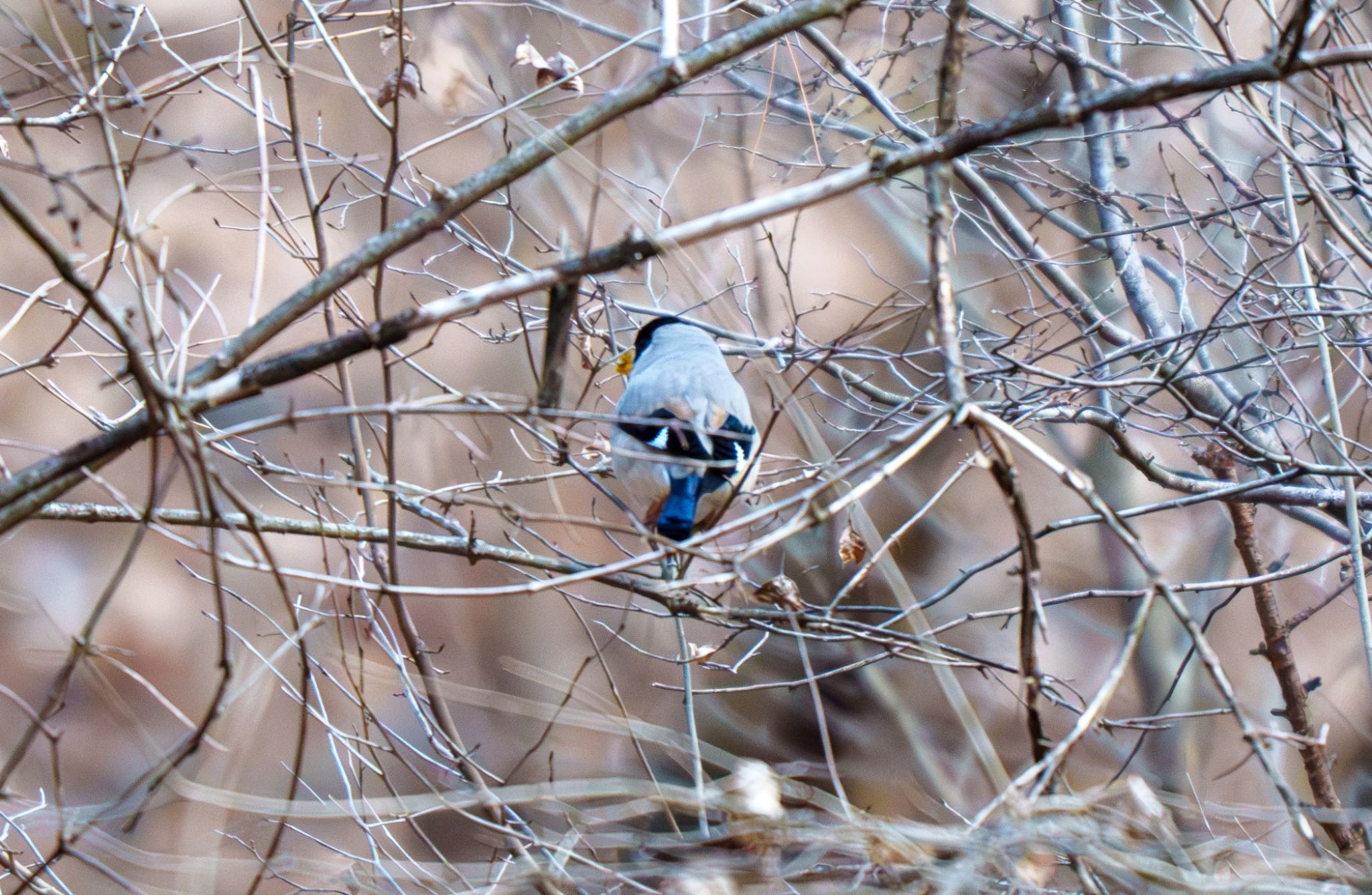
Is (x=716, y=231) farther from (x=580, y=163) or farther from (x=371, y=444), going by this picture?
(x=371, y=444)

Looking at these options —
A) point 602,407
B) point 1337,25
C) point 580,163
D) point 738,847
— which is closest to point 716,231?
point 580,163

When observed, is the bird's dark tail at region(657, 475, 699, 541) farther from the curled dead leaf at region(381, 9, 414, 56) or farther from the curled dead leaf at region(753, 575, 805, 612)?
the curled dead leaf at region(381, 9, 414, 56)

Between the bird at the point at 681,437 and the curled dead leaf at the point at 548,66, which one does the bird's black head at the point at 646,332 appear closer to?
the bird at the point at 681,437

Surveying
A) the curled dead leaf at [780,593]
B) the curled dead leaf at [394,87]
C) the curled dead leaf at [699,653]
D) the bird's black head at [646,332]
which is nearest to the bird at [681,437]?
the bird's black head at [646,332]

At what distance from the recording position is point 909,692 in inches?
215

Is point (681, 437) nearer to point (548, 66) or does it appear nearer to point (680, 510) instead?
point (680, 510)

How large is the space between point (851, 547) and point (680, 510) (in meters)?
0.47

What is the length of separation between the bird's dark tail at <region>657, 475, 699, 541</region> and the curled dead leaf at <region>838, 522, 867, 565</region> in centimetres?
42

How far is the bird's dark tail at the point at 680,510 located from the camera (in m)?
2.53

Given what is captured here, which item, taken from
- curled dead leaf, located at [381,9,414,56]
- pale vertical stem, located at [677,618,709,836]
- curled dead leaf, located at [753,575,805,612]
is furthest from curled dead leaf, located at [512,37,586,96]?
pale vertical stem, located at [677,618,709,836]

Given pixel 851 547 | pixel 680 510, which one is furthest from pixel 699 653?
pixel 851 547

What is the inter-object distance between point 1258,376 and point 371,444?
4292 millimetres

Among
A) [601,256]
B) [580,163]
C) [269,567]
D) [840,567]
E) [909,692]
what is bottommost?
[909,692]

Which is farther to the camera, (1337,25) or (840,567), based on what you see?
(840,567)
